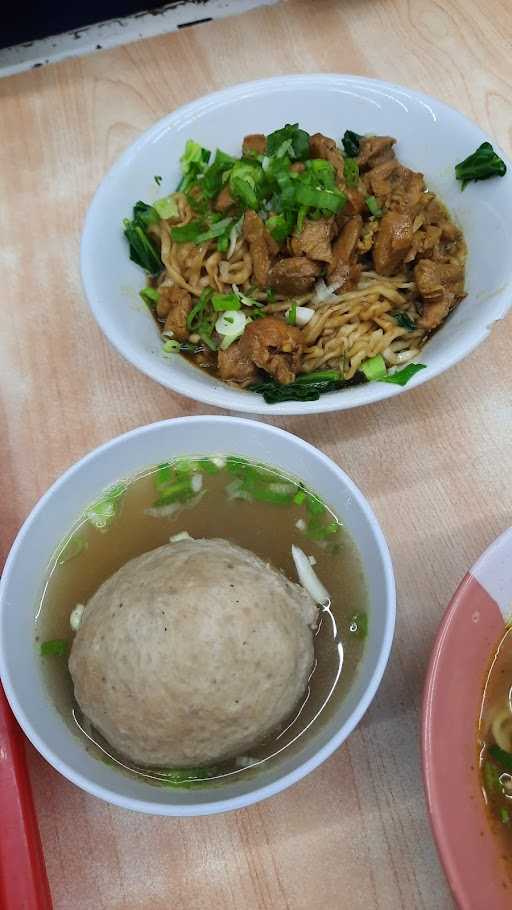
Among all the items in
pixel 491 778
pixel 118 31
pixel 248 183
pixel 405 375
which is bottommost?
pixel 491 778

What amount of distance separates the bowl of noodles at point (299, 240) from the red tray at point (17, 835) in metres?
0.77

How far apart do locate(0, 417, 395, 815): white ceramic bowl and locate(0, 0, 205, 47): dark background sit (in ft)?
5.62

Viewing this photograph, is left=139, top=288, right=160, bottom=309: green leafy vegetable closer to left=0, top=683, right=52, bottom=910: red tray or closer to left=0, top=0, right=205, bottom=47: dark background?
left=0, top=683, right=52, bottom=910: red tray

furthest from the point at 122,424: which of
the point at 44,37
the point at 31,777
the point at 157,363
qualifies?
the point at 44,37

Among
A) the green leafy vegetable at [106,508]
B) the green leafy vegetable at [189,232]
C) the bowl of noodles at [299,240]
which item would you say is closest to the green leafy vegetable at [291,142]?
the bowl of noodles at [299,240]

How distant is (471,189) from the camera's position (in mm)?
1719

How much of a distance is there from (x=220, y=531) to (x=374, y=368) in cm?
51

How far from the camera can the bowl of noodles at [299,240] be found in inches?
63.5

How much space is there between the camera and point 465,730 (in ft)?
3.77

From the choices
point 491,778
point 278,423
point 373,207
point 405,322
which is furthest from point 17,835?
point 373,207

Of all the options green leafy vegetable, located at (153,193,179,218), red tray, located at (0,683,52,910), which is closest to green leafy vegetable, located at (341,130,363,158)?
green leafy vegetable, located at (153,193,179,218)

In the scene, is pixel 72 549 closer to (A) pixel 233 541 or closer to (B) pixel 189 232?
(A) pixel 233 541

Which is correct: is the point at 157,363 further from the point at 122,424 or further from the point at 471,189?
the point at 471,189

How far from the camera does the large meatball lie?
1114mm
